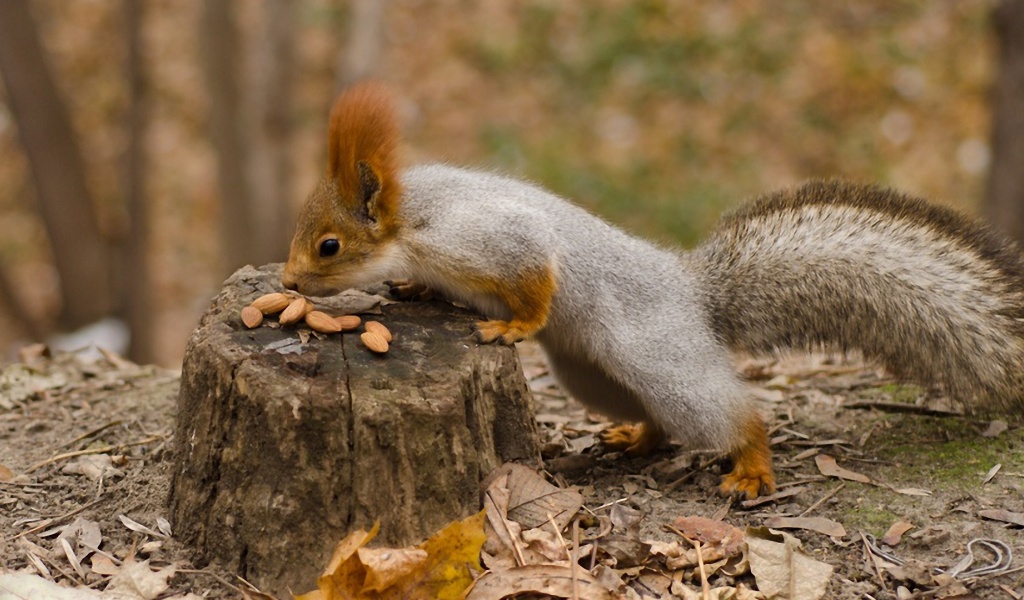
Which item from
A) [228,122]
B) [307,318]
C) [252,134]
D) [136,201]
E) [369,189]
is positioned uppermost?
[369,189]

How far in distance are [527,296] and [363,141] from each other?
2.15 ft

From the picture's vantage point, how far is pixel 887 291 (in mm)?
3166

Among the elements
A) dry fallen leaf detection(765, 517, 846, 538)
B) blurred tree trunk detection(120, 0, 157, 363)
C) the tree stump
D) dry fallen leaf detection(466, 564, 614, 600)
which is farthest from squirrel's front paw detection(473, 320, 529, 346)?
blurred tree trunk detection(120, 0, 157, 363)

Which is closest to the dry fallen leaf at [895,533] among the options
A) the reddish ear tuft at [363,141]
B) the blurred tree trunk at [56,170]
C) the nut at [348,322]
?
the nut at [348,322]

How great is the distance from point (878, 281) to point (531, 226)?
105cm

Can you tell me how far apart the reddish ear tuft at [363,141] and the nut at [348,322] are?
0.34 meters

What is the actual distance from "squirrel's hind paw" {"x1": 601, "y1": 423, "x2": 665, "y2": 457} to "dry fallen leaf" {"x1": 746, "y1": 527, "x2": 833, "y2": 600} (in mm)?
804

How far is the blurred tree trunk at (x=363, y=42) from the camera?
7047 mm

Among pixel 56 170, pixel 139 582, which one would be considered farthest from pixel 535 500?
pixel 56 170

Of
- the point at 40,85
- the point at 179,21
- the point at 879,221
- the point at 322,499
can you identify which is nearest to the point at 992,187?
the point at 879,221

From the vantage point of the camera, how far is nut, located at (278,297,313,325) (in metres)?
2.96

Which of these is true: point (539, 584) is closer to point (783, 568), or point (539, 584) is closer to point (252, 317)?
point (783, 568)

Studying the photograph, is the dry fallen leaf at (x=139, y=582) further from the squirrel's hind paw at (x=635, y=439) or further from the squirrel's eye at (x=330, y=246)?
the squirrel's hind paw at (x=635, y=439)

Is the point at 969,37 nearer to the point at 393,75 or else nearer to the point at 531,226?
the point at 393,75
